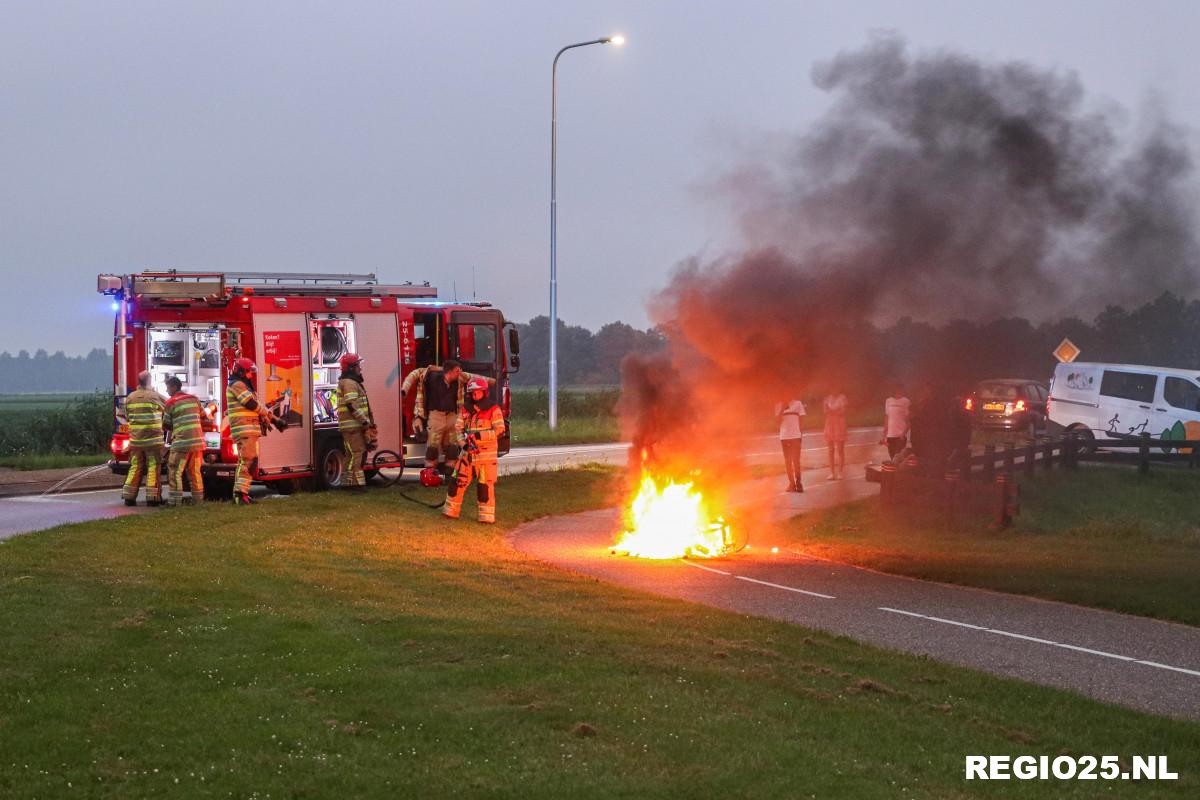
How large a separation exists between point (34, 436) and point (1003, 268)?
79.6 ft

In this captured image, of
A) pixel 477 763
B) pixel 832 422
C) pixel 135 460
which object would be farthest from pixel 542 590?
pixel 832 422

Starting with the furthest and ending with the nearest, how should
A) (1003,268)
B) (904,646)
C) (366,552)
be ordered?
(1003,268), (366,552), (904,646)

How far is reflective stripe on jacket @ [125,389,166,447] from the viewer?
18.1 metres

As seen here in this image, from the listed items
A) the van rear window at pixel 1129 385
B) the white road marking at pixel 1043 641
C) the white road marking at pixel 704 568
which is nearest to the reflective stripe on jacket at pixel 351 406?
Answer: the white road marking at pixel 704 568

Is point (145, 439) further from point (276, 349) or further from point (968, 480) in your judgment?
point (968, 480)

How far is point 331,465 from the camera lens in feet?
68.5

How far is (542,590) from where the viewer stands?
11953mm

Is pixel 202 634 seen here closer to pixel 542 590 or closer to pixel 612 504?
pixel 542 590

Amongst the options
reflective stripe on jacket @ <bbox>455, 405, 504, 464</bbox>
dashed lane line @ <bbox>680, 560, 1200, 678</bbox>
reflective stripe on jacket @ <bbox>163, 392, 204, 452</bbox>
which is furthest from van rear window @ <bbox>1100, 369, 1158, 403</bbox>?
reflective stripe on jacket @ <bbox>163, 392, 204, 452</bbox>

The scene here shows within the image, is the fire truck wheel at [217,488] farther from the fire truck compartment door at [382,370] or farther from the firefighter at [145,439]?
the fire truck compartment door at [382,370]

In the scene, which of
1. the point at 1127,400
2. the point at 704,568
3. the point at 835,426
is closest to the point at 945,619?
the point at 704,568

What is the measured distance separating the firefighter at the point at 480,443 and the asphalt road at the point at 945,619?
4.38ft

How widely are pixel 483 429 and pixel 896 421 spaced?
31.9 feet

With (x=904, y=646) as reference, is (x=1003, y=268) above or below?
above
